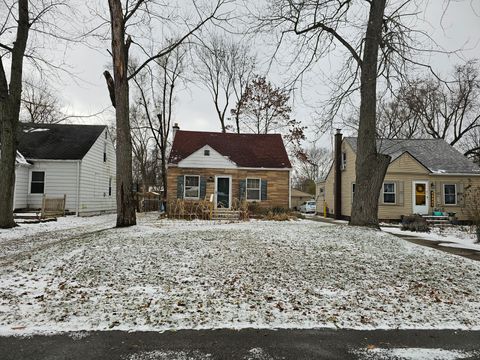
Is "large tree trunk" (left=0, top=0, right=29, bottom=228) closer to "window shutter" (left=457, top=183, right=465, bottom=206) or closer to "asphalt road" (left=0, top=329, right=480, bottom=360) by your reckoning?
"asphalt road" (left=0, top=329, right=480, bottom=360)

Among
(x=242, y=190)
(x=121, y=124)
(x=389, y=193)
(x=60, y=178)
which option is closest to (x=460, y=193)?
(x=389, y=193)

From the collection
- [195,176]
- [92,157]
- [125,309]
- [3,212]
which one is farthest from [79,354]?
[92,157]

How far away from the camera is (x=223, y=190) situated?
19.4 m

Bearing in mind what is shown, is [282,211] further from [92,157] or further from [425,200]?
[92,157]

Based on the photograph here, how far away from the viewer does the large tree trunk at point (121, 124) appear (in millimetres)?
10375

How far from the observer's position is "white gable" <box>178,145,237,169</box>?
1891 centimetres

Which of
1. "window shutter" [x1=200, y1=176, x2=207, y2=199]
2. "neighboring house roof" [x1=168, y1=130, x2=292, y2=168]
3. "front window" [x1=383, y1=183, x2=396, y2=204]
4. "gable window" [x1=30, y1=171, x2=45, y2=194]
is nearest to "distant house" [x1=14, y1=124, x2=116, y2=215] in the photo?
"gable window" [x1=30, y1=171, x2=45, y2=194]

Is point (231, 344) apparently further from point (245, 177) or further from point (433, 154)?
point (433, 154)

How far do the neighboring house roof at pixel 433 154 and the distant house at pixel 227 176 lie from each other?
6.11 metres

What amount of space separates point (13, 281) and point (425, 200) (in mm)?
21585

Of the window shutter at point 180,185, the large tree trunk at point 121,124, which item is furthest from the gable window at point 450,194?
the large tree trunk at point 121,124

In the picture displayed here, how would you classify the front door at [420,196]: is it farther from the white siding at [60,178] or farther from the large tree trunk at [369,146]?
the white siding at [60,178]

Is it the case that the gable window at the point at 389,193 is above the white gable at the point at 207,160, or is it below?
below

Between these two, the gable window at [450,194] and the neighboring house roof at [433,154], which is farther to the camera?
the neighboring house roof at [433,154]
